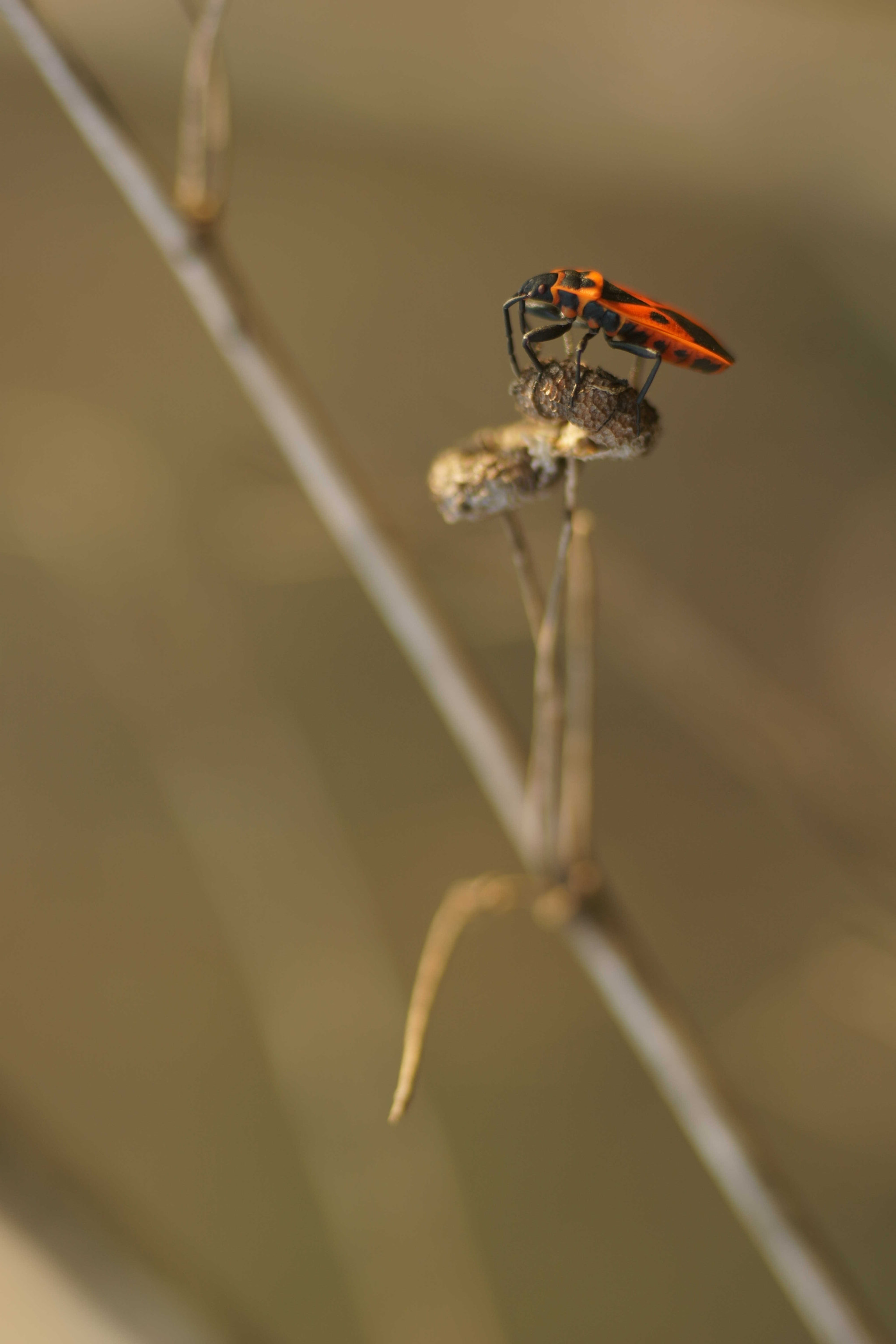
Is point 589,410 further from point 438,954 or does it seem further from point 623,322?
point 438,954

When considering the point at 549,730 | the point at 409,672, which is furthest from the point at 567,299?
the point at 409,672

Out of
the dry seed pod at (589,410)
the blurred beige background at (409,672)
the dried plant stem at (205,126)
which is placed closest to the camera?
the dry seed pod at (589,410)

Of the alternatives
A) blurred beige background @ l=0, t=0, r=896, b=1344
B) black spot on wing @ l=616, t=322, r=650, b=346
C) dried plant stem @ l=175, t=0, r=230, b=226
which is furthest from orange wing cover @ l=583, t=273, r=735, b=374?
blurred beige background @ l=0, t=0, r=896, b=1344

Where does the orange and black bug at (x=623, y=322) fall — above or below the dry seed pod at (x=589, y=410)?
above

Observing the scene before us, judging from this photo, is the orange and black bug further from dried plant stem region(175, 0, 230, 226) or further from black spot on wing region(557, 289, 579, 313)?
dried plant stem region(175, 0, 230, 226)

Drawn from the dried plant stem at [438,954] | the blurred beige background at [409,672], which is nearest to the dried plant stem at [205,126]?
the dried plant stem at [438,954]

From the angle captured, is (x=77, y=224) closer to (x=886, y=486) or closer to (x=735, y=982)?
(x=886, y=486)

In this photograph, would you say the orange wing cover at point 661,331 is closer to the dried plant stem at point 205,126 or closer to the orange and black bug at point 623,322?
the orange and black bug at point 623,322
